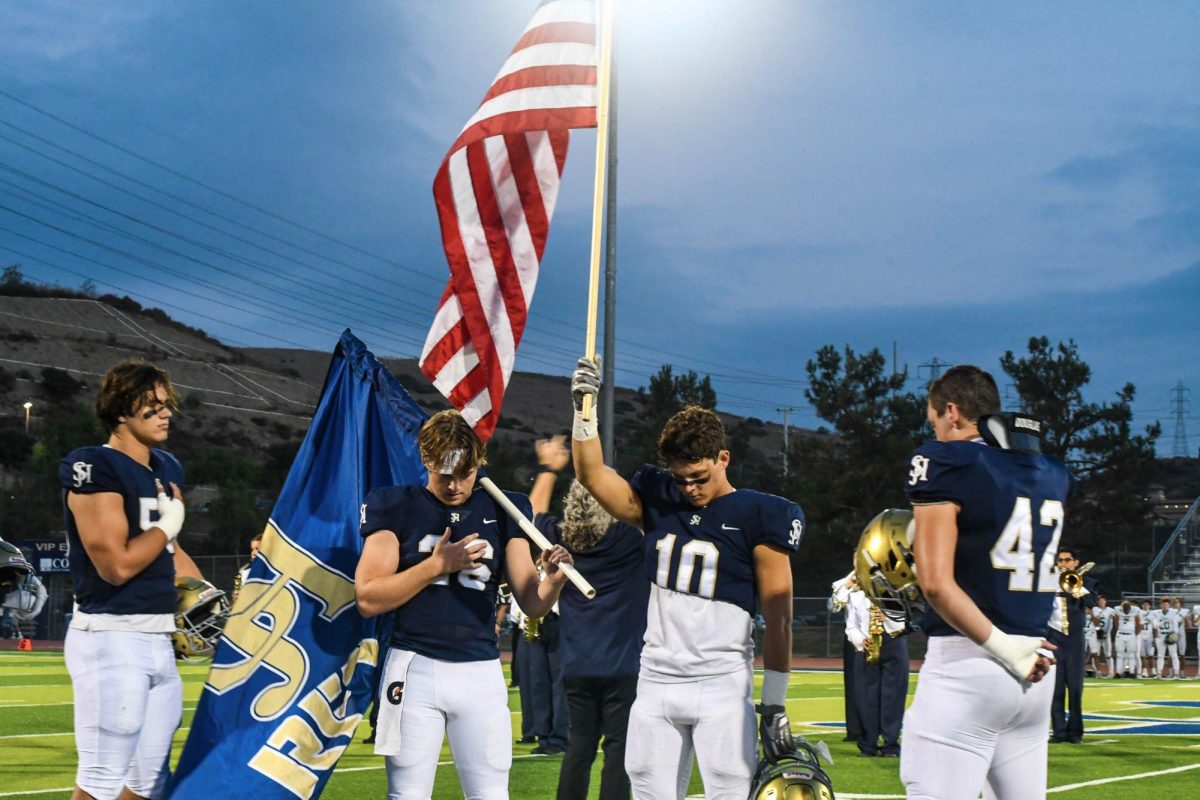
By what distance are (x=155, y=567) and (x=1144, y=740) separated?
12780 mm

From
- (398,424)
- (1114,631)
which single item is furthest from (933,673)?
(1114,631)

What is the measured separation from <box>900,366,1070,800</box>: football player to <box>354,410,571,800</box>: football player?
1463 millimetres

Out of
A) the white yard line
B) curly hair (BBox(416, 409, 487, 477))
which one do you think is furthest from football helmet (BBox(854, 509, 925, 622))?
the white yard line

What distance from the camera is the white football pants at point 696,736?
543cm

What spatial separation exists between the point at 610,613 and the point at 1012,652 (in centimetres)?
335

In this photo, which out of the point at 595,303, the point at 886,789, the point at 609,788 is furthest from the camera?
the point at 886,789

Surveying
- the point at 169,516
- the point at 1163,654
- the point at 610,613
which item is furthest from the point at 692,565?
the point at 1163,654

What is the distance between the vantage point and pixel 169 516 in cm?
566

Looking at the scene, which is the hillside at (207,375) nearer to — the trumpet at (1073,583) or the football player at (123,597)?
the trumpet at (1073,583)

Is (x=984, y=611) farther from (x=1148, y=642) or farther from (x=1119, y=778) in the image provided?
(x=1148, y=642)

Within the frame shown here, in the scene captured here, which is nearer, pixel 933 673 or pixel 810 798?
pixel 933 673

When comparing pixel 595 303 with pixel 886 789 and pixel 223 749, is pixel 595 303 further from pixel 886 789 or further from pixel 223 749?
pixel 886 789

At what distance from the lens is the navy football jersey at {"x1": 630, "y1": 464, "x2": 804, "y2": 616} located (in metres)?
5.55

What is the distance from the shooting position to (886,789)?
34.8 feet
